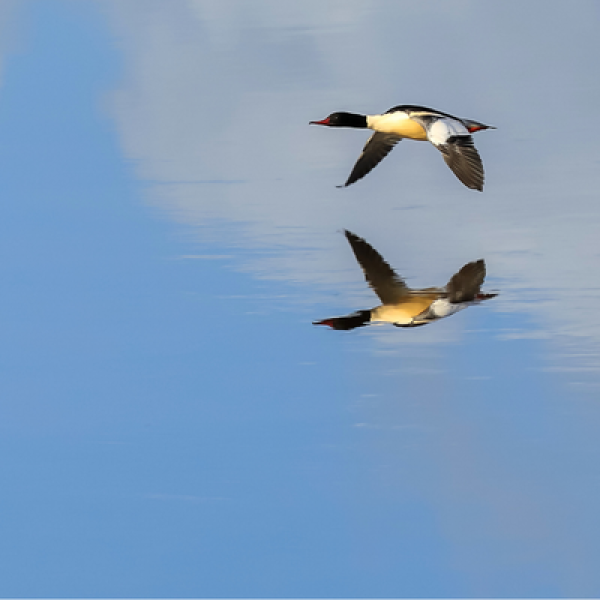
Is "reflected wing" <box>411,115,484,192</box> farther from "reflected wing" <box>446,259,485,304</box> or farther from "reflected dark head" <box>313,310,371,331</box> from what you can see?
"reflected dark head" <box>313,310,371,331</box>

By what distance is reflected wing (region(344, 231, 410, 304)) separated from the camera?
877 centimetres

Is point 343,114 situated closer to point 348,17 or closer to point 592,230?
point 592,230

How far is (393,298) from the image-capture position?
28.5ft

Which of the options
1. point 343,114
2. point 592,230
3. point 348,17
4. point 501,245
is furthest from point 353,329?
point 348,17

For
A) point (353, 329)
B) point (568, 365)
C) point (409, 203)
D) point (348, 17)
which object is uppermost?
point (348, 17)

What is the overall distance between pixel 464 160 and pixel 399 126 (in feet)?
5.66

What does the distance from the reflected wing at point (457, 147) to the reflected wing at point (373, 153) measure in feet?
3.59

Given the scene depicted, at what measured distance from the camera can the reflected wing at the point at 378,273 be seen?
8773mm

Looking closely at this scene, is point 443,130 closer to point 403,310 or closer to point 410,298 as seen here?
point 410,298

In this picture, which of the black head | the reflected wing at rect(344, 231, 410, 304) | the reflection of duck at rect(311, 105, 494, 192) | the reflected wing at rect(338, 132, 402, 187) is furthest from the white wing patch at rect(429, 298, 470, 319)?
the black head

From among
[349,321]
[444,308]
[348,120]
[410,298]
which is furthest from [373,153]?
[349,321]

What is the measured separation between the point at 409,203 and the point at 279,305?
2.90m

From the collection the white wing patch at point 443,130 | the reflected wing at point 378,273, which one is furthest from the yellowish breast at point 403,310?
the white wing patch at point 443,130

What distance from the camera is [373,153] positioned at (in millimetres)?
12375
